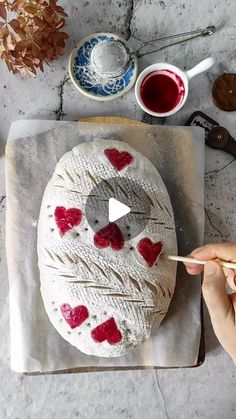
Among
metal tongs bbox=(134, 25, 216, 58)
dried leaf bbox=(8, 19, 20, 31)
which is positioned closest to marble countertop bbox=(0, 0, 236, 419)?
metal tongs bbox=(134, 25, 216, 58)

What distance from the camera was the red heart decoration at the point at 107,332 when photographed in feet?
4.03

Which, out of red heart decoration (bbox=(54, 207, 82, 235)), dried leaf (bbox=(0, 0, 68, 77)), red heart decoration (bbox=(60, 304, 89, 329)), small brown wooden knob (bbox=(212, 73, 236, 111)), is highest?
dried leaf (bbox=(0, 0, 68, 77))

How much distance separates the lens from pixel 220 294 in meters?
1.11

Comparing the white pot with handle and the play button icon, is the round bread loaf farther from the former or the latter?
the white pot with handle

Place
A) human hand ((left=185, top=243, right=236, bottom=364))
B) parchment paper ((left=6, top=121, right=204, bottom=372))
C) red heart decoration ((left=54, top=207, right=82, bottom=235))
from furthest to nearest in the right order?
parchment paper ((left=6, top=121, right=204, bottom=372)) < red heart decoration ((left=54, top=207, right=82, bottom=235)) < human hand ((left=185, top=243, right=236, bottom=364))

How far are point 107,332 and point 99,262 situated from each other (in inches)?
5.7

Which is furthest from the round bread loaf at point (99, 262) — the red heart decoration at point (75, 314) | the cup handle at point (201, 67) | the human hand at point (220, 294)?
the cup handle at point (201, 67)

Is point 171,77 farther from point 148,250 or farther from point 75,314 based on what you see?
point 75,314

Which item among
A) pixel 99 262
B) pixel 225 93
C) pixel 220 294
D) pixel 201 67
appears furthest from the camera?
pixel 225 93

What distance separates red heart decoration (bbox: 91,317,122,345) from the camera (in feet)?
4.03

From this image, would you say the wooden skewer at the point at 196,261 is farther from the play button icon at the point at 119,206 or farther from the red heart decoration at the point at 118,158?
the red heart decoration at the point at 118,158

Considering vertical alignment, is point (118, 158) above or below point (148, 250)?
above

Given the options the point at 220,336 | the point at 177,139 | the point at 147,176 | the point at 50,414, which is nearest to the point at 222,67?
the point at 177,139

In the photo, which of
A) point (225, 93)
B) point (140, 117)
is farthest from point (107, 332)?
point (225, 93)
